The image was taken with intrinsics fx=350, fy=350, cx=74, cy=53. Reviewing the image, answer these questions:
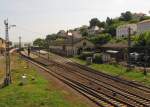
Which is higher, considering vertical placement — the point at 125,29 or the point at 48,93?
the point at 125,29

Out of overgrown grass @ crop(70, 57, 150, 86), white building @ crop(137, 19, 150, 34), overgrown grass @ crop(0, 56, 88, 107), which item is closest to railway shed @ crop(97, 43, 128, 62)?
overgrown grass @ crop(70, 57, 150, 86)

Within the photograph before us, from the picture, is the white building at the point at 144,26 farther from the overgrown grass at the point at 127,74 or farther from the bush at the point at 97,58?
the overgrown grass at the point at 127,74

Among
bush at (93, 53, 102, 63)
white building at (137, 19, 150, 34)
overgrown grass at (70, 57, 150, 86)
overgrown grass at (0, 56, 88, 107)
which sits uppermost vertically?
white building at (137, 19, 150, 34)

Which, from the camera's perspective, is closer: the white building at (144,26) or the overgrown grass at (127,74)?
the overgrown grass at (127,74)

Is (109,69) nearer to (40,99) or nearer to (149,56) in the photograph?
(149,56)

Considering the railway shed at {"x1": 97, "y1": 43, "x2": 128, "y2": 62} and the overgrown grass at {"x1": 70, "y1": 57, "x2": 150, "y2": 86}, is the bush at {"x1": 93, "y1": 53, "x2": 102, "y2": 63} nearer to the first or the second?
the railway shed at {"x1": 97, "y1": 43, "x2": 128, "y2": 62}

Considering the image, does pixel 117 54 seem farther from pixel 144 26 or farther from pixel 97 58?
pixel 144 26

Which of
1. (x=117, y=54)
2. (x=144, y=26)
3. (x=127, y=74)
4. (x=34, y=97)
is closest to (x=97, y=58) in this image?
(x=117, y=54)

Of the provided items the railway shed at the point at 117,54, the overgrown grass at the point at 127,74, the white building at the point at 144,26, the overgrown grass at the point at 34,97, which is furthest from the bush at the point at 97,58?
the white building at the point at 144,26

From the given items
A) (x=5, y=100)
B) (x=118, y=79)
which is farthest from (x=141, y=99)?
(x=118, y=79)

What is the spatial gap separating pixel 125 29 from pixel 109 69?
74.7m

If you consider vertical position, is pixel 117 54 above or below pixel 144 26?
below

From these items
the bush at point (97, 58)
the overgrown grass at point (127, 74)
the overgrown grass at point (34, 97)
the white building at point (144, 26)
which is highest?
the white building at point (144, 26)

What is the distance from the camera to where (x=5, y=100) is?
27.5m
